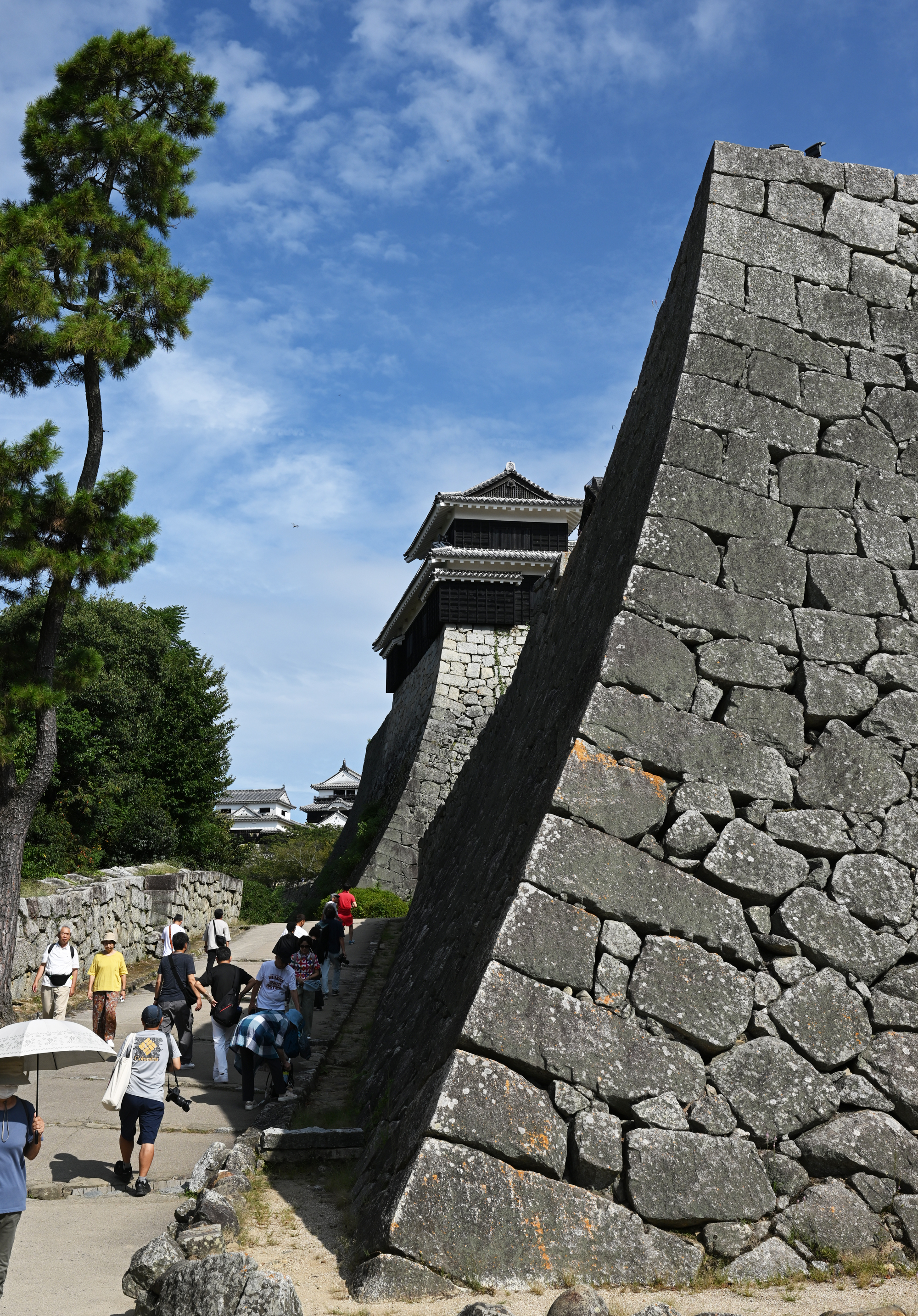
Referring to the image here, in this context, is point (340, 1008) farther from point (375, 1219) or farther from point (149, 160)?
point (149, 160)

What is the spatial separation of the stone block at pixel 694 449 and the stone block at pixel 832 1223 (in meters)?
3.80

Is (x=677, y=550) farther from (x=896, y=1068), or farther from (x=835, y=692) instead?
(x=896, y=1068)

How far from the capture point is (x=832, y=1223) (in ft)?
14.5

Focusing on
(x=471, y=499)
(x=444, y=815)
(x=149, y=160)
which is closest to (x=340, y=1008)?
(x=444, y=815)

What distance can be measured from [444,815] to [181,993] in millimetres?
5672

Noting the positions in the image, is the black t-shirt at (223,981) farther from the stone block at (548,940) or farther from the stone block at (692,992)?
the stone block at (692,992)

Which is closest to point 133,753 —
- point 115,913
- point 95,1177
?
point 115,913

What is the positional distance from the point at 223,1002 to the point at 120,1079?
9.01ft

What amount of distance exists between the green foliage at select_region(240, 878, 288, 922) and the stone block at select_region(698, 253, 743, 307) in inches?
1000

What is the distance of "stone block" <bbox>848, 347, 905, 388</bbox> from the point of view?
6270 mm

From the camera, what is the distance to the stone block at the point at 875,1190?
14.7 feet

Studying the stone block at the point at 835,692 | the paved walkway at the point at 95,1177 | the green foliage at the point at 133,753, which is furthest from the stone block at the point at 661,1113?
the green foliage at the point at 133,753

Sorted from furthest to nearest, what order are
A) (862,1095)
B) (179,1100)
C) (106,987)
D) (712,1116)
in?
1. (106,987)
2. (179,1100)
3. (862,1095)
4. (712,1116)

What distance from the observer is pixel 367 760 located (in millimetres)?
38906
